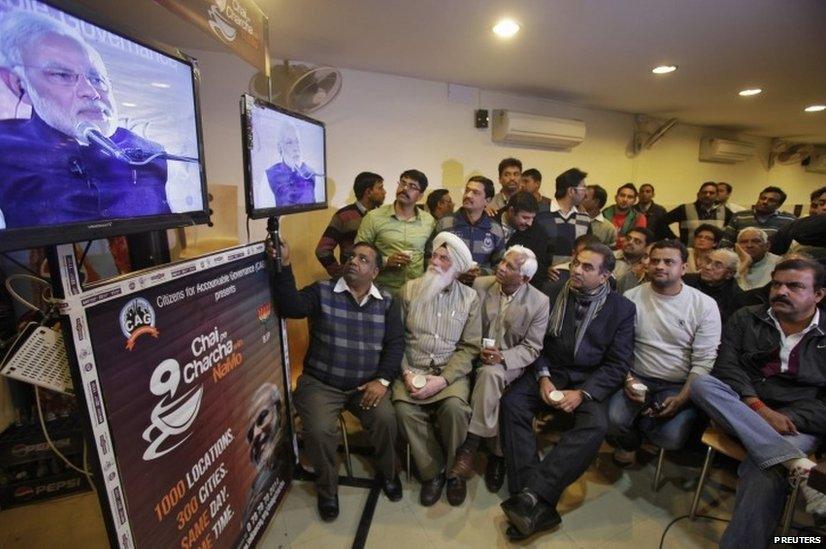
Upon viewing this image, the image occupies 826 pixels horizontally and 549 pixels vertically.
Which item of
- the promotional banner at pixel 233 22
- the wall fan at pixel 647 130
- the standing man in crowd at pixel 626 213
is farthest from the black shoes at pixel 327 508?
the wall fan at pixel 647 130

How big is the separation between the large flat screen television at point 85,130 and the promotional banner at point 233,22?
0.48m

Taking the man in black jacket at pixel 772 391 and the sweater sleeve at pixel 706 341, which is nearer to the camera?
the man in black jacket at pixel 772 391

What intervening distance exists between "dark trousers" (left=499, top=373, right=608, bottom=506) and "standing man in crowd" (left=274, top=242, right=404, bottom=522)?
1.98ft

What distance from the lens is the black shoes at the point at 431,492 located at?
194 cm

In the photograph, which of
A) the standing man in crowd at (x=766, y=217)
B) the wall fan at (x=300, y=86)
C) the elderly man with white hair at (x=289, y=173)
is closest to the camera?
the elderly man with white hair at (x=289, y=173)

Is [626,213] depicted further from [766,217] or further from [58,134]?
[58,134]

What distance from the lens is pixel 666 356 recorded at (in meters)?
2.07

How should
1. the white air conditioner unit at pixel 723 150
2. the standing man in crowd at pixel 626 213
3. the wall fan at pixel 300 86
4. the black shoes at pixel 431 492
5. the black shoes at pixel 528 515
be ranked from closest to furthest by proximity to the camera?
the black shoes at pixel 528 515 < the black shoes at pixel 431 492 < the wall fan at pixel 300 86 < the standing man in crowd at pixel 626 213 < the white air conditioner unit at pixel 723 150

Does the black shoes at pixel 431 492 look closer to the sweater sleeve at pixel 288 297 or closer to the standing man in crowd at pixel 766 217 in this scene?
the sweater sleeve at pixel 288 297

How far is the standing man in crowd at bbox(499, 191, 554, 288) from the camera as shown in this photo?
8.89ft

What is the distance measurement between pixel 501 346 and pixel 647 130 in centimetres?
505

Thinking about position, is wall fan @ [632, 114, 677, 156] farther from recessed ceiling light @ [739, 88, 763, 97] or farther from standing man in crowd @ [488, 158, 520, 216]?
standing man in crowd @ [488, 158, 520, 216]

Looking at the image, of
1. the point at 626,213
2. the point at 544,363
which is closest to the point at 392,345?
the point at 544,363

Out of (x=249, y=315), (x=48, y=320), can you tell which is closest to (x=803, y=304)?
(x=249, y=315)
